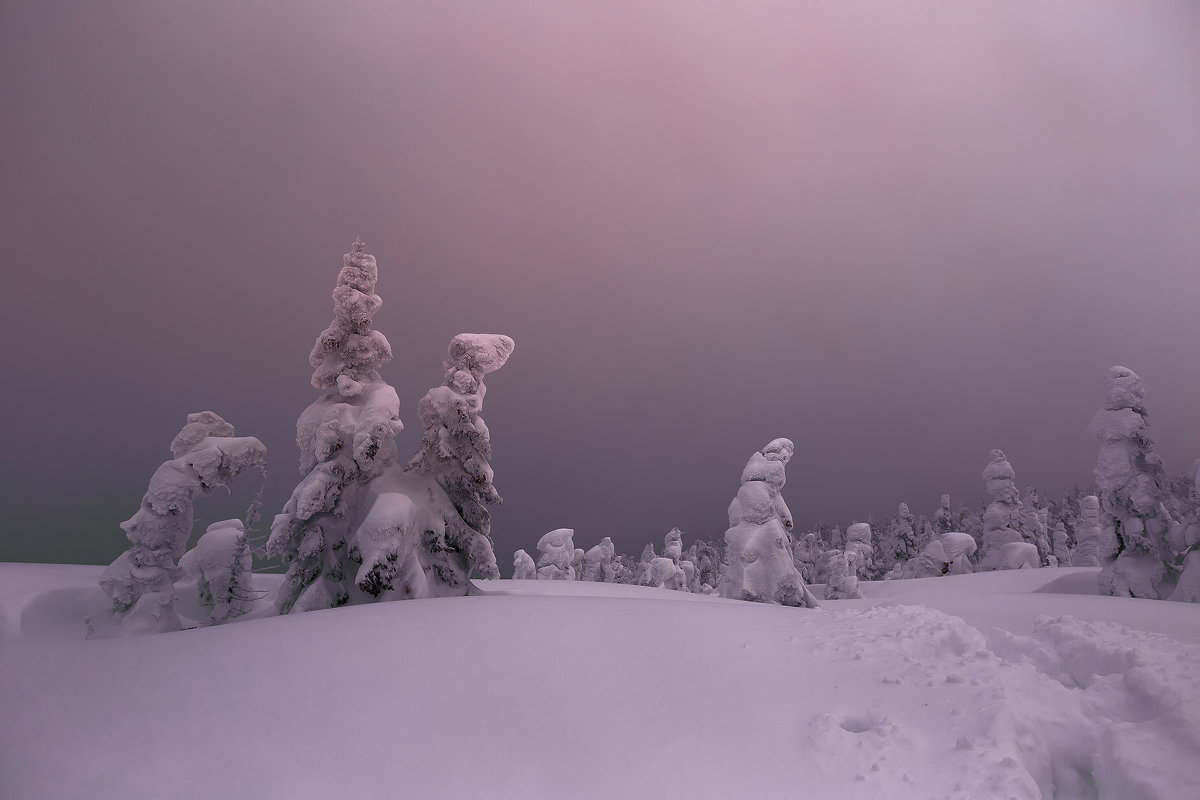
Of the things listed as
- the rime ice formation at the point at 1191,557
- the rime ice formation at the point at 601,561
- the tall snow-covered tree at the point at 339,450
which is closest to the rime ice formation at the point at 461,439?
the tall snow-covered tree at the point at 339,450

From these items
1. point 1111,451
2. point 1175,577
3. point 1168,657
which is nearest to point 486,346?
point 1168,657

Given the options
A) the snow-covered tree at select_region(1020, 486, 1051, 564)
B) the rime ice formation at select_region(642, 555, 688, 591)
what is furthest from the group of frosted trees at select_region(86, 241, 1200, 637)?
the snow-covered tree at select_region(1020, 486, 1051, 564)

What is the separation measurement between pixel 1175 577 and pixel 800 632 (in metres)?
16.9

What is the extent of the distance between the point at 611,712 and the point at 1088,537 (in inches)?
1412

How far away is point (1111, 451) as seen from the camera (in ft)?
56.9

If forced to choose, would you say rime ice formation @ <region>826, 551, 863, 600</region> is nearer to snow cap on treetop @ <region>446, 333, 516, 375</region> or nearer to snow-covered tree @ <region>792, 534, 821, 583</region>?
snow-covered tree @ <region>792, 534, 821, 583</region>

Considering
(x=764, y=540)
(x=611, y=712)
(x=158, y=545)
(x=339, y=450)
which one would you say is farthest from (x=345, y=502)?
(x=764, y=540)

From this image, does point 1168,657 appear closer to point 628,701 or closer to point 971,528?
point 628,701

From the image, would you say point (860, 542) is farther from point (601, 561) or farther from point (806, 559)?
point (601, 561)

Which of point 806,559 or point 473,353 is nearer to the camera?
point 473,353

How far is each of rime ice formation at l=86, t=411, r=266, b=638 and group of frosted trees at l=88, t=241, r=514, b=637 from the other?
0.8 inches

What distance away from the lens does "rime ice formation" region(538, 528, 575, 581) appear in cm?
3008

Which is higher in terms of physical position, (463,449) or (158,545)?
(463,449)

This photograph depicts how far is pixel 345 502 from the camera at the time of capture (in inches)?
452
